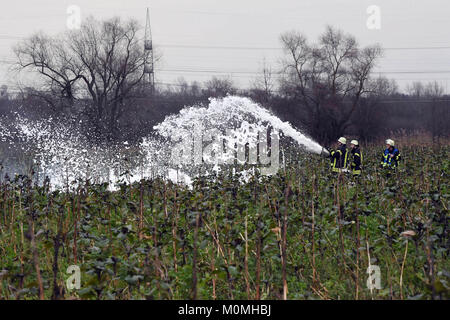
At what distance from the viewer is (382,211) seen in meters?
8.83

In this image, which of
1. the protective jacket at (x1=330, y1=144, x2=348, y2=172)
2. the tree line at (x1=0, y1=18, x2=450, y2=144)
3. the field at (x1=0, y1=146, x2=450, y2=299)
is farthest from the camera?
the tree line at (x1=0, y1=18, x2=450, y2=144)

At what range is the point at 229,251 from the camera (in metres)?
6.77

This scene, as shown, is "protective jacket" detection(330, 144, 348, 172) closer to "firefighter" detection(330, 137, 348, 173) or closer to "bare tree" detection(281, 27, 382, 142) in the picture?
"firefighter" detection(330, 137, 348, 173)

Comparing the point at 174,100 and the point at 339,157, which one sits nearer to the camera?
the point at 339,157

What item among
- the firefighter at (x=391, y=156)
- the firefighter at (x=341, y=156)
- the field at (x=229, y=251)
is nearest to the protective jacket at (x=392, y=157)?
the firefighter at (x=391, y=156)

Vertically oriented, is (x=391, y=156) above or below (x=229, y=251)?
above

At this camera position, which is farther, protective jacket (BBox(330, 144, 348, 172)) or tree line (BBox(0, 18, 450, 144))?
tree line (BBox(0, 18, 450, 144))

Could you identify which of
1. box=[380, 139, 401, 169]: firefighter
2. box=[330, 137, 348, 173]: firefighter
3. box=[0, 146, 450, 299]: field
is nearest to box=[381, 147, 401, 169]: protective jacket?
box=[380, 139, 401, 169]: firefighter

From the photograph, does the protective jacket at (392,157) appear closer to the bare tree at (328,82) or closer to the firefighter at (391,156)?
the firefighter at (391,156)

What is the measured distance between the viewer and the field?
4645mm

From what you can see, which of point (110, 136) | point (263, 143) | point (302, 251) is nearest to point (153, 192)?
point (302, 251)

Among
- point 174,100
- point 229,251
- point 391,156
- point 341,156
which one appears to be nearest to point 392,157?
point 391,156

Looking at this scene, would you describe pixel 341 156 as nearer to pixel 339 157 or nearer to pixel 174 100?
pixel 339 157

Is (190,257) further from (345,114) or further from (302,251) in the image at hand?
(345,114)
